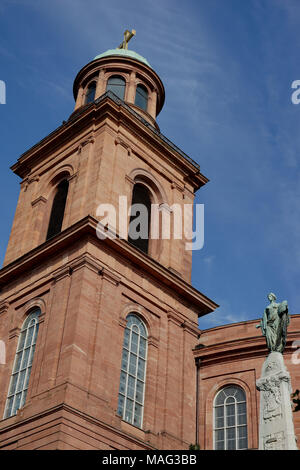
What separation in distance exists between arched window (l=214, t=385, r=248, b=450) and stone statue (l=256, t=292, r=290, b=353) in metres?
10.2

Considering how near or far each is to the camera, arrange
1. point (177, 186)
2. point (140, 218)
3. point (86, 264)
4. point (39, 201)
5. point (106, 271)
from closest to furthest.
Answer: point (86, 264), point (106, 271), point (140, 218), point (39, 201), point (177, 186)

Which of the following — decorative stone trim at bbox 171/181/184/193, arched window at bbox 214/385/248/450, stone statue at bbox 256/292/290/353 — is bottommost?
stone statue at bbox 256/292/290/353

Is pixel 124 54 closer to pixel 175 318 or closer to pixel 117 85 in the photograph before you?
pixel 117 85

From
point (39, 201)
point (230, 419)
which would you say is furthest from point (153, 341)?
point (39, 201)

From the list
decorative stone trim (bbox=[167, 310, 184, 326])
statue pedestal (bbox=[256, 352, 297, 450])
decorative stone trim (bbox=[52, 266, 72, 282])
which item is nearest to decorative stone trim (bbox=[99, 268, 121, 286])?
decorative stone trim (bbox=[52, 266, 72, 282])

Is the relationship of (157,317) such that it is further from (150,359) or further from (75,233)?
(75,233)

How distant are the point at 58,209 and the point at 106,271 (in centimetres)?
632

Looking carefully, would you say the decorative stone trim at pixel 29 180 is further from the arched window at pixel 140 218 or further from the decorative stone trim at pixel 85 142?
the arched window at pixel 140 218

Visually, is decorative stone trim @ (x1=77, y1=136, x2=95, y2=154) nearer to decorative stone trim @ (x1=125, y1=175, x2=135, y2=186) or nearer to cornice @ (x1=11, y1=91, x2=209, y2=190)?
cornice @ (x1=11, y1=91, x2=209, y2=190)

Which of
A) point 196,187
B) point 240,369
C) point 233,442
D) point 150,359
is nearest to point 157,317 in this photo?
point 150,359

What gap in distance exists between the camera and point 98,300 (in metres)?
24.6

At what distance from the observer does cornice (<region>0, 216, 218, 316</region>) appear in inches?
1006

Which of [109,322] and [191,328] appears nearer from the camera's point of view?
[109,322]

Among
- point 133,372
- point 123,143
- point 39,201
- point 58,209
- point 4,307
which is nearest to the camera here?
point 133,372
